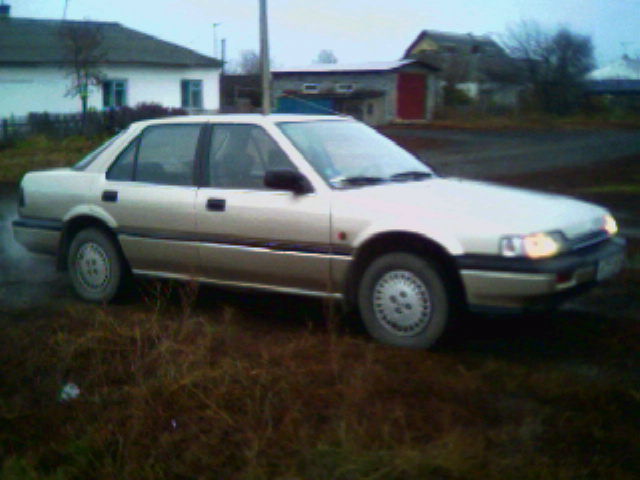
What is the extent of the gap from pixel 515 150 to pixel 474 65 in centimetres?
2981

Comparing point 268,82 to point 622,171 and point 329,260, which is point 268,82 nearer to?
point 622,171

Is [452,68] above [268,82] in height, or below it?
above

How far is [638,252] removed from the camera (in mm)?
8922

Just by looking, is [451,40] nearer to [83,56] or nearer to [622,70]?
[622,70]

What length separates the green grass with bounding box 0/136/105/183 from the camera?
2091 cm

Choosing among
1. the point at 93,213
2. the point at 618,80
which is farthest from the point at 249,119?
the point at 618,80

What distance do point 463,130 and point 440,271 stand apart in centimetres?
3340

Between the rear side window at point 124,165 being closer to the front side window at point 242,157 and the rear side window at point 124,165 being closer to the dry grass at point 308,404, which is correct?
the front side window at point 242,157

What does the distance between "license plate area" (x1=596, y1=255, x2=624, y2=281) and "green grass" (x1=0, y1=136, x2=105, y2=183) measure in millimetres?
16106

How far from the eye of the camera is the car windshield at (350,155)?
607 cm

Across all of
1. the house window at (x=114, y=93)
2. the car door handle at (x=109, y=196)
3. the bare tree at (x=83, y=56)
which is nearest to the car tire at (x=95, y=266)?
the car door handle at (x=109, y=196)

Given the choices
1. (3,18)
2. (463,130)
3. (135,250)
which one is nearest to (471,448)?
(135,250)

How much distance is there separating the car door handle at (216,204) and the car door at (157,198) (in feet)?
0.53

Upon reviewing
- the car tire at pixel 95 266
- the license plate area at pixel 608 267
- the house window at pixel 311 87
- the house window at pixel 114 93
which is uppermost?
the house window at pixel 311 87
